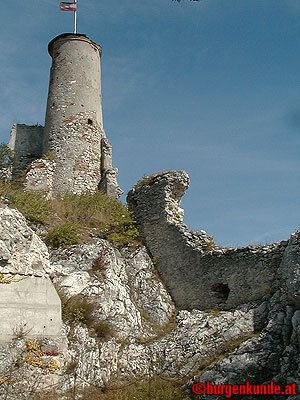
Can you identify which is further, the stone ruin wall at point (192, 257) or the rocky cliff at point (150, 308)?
the stone ruin wall at point (192, 257)

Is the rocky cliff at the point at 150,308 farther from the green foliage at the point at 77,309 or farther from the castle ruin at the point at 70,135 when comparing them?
the castle ruin at the point at 70,135

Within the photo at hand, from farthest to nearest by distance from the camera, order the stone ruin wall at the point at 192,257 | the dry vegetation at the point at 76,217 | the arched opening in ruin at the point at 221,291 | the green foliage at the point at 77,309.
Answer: the dry vegetation at the point at 76,217 < the arched opening in ruin at the point at 221,291 < the stone ruin wall at the point at 192,257 < the green foliage at the point at 77,309

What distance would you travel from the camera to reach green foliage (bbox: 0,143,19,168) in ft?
66.8

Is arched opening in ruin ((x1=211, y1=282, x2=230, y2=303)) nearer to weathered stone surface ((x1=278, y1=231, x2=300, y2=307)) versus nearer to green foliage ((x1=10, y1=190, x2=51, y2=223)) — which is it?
weathered stone surface ((x1=278, y1=231, x2=300, y2=307))

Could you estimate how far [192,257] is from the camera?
13172mm

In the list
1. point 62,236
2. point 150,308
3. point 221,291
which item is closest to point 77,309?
point 150,308

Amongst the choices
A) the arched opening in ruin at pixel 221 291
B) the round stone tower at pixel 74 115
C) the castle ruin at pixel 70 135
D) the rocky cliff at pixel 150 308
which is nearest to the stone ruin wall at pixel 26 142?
the castle ruin at pixel 70 135

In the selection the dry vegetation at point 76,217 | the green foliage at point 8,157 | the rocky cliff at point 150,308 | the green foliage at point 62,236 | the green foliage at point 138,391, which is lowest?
the green foliage at point 138,391

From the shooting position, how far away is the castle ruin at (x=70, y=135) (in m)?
19.2

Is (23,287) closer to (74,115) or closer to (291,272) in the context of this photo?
(291,272)

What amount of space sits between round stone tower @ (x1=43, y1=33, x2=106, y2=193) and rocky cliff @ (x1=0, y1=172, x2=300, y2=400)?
17.6ft

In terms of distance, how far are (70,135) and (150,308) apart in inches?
386

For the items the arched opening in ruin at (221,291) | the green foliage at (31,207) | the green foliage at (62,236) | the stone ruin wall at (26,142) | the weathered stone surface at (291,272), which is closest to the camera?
the weathered stone surface at (291,272)

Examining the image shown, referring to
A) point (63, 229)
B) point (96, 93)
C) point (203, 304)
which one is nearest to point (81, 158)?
point (96, 93)
